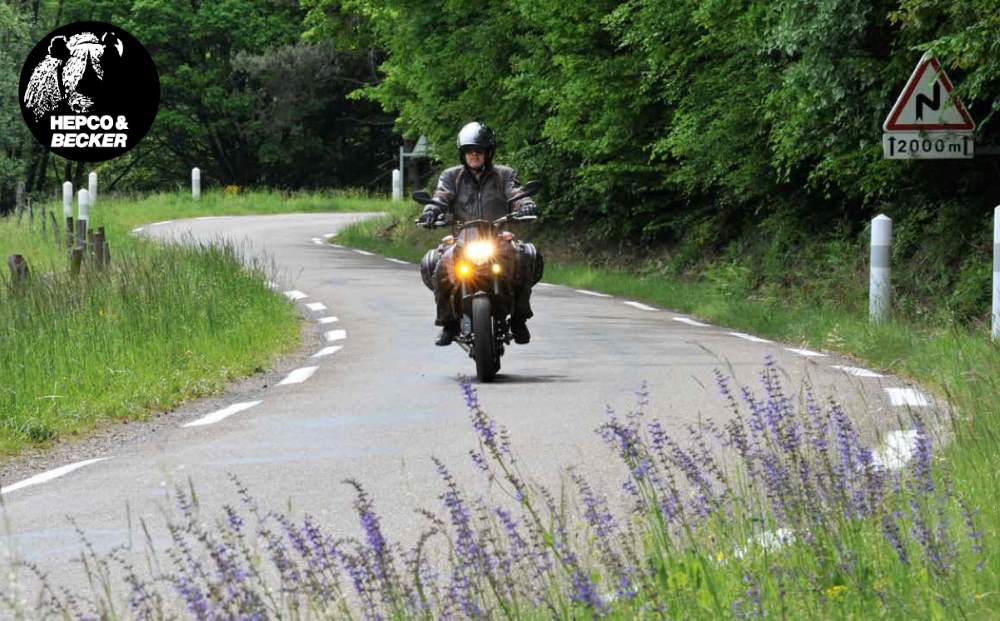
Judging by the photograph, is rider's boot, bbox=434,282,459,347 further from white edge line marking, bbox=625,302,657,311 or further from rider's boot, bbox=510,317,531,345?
white edge line marking, bbox=625,302,657,311

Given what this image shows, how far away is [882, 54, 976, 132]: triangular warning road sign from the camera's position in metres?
15.5

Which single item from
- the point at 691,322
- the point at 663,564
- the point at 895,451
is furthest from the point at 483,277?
the point at 663,564

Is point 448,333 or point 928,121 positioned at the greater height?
point 928,121

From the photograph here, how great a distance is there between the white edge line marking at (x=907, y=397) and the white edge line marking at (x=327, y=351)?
5447 mm

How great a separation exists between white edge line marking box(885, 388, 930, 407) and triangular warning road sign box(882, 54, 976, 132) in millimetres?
4683

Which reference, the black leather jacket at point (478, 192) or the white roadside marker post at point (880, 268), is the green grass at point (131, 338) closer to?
the black leather jacket at point (478, 192)

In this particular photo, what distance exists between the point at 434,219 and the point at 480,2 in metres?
18.9

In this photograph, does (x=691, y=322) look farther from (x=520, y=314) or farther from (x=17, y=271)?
(x=17, y=271)

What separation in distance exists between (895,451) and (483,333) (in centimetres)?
586

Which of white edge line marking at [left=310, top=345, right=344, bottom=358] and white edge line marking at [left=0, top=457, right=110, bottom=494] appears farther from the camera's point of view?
white edge line marking at [left=310, top=345, right=344, bottom=358]

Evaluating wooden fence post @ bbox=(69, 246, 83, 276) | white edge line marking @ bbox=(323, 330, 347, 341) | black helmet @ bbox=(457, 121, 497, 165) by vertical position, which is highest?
black helmet @ bbox=(457, 121, 497, 165)

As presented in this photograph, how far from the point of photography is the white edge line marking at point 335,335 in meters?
16.8

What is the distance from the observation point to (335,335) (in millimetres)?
17109

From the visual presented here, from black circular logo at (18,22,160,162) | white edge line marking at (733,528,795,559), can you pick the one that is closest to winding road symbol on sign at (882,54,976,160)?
white edge line marking at (733,528,795,559)
